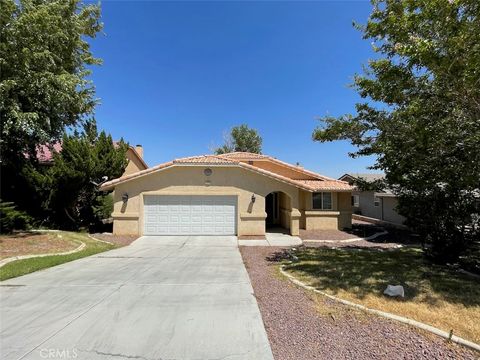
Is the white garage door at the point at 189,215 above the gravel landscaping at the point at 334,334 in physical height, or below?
above

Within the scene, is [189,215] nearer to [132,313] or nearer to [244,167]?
[244,167]

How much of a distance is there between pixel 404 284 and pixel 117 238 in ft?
42.1

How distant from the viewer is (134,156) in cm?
2905

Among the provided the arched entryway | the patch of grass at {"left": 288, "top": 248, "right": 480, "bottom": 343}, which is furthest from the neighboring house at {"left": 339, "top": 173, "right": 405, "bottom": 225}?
the patch of grass at {"left": 288, "top": 248, "right": 480, "bottom": 343}

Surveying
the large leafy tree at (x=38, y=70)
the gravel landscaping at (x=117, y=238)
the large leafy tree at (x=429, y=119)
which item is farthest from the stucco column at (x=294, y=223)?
the large leafy tree at (x=38, y=70)

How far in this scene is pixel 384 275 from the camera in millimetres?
7703

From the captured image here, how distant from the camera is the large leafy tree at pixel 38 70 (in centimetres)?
1317

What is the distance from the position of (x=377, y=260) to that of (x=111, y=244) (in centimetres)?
1104

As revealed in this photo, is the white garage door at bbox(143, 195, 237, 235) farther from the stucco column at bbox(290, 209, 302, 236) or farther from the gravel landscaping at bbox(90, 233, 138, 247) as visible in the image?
the stucco column at bbox(290, 209, 302, 236)

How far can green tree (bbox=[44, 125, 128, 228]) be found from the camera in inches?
637

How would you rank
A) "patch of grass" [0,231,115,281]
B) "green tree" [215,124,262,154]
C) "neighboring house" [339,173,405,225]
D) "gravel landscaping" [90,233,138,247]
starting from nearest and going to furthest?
"patch of grass" [0,231,115,281]
"gravel landscaping" [90,233,138,247]
"neighboring house" [339,173,405,225]
"green tree" [215,124,262,154]

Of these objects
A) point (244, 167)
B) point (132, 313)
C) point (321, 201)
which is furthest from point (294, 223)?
point (132, 313)

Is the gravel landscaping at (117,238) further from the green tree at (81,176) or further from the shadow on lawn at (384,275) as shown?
the shadow on lawn at (384,275)

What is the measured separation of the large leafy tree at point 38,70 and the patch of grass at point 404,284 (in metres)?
13.6
